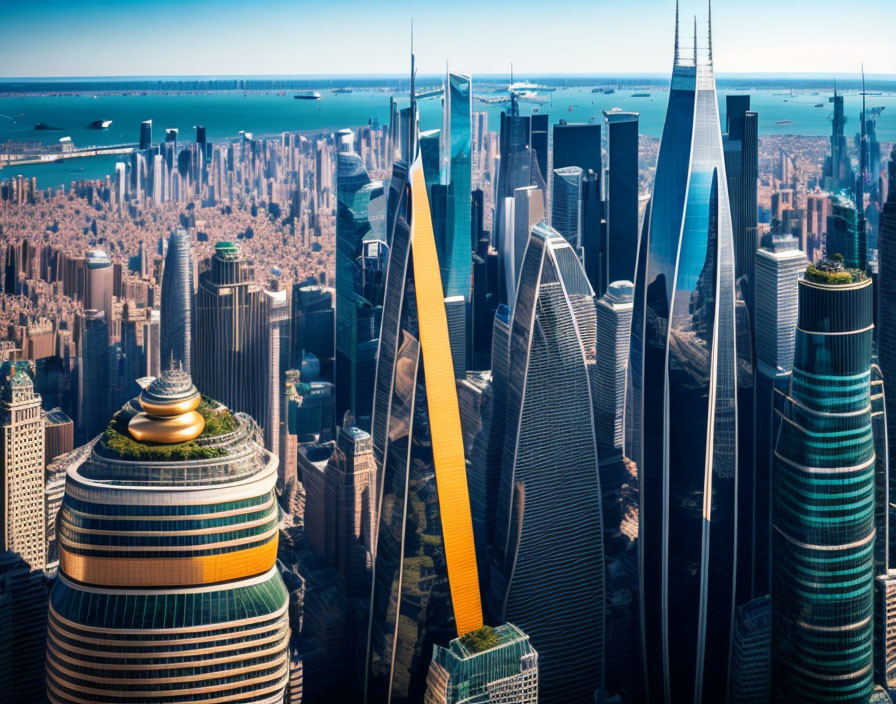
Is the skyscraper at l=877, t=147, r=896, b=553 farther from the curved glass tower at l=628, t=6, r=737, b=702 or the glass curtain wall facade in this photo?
the glass curtain wall facade

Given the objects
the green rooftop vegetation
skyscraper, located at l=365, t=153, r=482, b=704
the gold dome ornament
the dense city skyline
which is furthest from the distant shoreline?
the green rooftop vegetation

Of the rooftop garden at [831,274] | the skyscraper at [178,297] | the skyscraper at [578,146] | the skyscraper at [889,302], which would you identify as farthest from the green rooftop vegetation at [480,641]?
the skyscraper at [578,146]

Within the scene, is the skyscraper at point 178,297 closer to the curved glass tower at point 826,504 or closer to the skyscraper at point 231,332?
the skyscraper at point 231,332

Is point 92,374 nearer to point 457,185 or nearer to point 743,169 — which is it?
point 457,185

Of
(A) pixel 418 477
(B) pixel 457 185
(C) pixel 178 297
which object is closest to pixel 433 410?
(A) pixel 418 477

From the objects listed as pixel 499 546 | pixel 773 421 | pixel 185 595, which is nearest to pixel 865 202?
pixel 773 421

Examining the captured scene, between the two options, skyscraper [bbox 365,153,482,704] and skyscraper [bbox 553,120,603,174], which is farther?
skyscraper [bbox 553,120,603,174]
